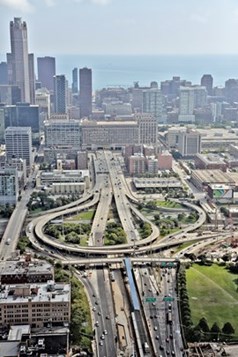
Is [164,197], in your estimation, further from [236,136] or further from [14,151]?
[236,136]

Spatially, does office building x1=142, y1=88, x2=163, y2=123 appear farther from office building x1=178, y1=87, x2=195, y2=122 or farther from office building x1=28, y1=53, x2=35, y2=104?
office building x1=28, y1=53, x2=35, y2=104

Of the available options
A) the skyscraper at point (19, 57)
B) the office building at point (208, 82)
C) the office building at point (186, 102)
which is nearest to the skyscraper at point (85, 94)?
Answer: the skyscraper at point (19, 57)

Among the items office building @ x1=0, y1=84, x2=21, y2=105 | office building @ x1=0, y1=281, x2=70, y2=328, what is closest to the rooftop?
office building @ x1=0, y1=281, x2=70, y2=328

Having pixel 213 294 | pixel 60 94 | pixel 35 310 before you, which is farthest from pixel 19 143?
pixel 35 310

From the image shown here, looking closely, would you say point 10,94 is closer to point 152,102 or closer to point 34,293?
point 152,102

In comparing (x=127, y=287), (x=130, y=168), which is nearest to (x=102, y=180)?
(x=130, y=168)

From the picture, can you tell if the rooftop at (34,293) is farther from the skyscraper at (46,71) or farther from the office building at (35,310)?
the skyscraper at (46,71)
